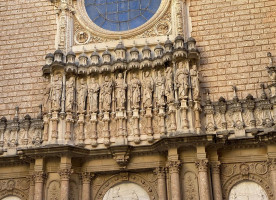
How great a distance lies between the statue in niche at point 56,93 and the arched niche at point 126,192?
2.86m

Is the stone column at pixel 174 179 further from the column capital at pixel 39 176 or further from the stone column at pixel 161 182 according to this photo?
the column capital at pixel 39 176

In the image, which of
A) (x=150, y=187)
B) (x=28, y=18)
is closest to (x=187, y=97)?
(x=150, y=187)

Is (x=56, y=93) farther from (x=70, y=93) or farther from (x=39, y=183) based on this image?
(x=39, y=183)

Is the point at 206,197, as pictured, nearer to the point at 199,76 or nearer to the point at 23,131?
the point at 199,76

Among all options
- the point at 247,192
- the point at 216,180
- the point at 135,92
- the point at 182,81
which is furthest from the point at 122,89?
the point at 247,192

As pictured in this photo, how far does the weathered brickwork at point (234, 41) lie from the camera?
1298 centimetres

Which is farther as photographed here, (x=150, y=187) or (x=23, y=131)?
(x=23, y=131)

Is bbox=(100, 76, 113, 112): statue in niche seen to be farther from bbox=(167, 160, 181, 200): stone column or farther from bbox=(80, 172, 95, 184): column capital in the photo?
bbox=(167, 160, 181, 200): stone column

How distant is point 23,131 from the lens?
13.2m

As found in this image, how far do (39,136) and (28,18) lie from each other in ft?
14.9

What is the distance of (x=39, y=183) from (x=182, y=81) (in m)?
4.87

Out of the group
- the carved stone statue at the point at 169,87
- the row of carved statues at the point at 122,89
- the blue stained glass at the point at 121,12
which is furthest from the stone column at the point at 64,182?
the blue stained glass at the point at 121,12

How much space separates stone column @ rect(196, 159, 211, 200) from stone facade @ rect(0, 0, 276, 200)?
4 cm

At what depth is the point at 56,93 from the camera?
13.0 meters
